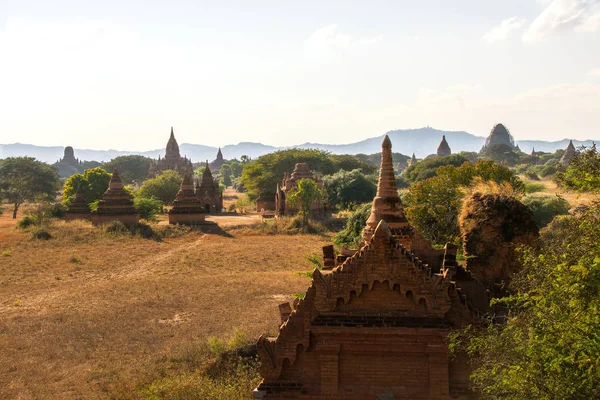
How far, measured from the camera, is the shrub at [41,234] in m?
39.9

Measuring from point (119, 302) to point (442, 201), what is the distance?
1514 centimetres

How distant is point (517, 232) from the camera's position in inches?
529

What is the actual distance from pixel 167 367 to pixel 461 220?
8.79 metres

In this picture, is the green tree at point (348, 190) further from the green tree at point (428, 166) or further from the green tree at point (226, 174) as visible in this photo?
the green tree at point (226, 174)

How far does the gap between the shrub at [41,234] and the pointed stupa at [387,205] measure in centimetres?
3400

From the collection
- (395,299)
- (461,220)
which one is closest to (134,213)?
(461,220)

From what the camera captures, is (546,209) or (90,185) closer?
(546,209)

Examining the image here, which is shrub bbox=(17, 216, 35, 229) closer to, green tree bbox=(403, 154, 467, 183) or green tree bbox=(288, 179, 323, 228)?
green tree bbox=(288, 179, 323, 228)

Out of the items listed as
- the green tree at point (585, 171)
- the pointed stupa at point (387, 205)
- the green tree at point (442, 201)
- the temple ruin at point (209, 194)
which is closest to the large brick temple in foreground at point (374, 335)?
the green tree at point (585, 171)

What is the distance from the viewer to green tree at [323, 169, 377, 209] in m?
59.5

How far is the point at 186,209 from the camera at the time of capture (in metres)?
48.1

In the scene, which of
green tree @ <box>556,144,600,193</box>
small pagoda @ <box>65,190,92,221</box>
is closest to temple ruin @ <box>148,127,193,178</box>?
small pagoda @ <box>65,190,92,221</box>

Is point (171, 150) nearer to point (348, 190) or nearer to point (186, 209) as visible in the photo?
point (348, 190)

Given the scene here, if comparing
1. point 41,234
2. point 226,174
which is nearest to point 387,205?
point 41,234
